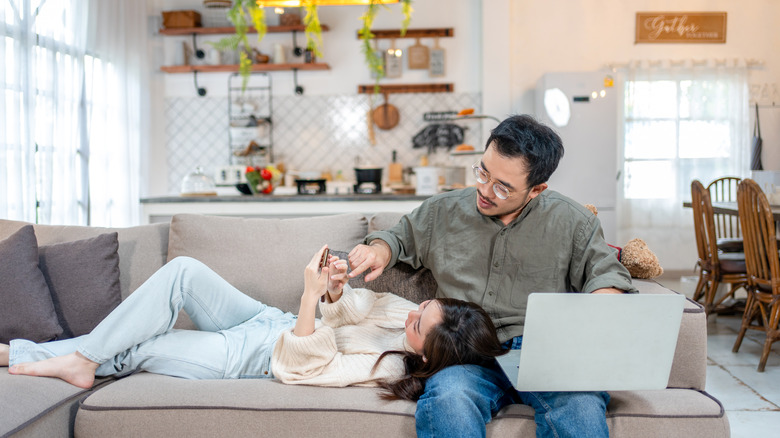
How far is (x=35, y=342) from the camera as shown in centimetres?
200

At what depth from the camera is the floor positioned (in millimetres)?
2488

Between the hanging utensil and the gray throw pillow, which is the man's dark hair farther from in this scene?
the hanging utensil

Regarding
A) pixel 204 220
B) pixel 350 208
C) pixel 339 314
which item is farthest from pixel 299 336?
pixel 350 208

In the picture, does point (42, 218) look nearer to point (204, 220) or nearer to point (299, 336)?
point (204, 220)

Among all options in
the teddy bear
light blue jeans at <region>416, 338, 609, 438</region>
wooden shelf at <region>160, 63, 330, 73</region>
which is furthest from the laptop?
wooden shelf at <region>160, 63, 330, 73</region>

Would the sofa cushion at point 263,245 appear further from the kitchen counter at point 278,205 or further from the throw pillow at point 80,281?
the kitchen counter at point 278,205

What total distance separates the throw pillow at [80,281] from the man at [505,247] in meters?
0.93

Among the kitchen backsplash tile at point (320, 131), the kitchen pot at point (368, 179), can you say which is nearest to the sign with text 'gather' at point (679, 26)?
the kitchen backsplash tile at point (320, 131)

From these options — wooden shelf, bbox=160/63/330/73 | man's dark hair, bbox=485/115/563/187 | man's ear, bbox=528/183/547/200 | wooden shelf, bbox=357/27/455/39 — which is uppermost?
wooden shelf, bbox=357/27/455/39

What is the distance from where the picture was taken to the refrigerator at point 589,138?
16.8 ft

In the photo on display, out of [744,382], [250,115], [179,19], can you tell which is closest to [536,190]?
[744,382]

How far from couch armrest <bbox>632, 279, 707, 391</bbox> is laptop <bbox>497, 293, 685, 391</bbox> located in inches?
15.7

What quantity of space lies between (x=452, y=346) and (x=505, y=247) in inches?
17.3

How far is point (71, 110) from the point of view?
13.4 ft
